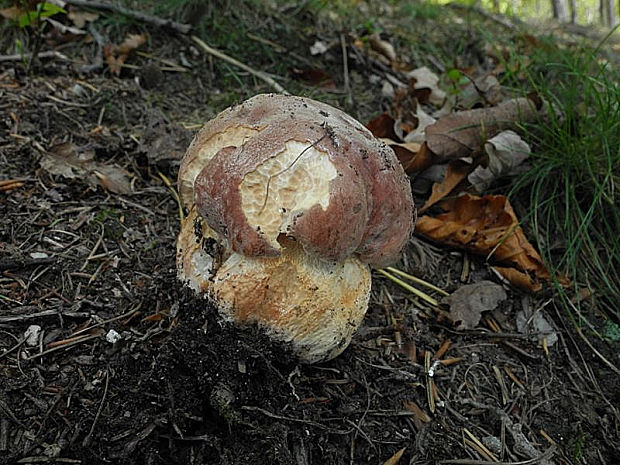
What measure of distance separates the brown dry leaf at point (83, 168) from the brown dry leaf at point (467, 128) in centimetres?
154

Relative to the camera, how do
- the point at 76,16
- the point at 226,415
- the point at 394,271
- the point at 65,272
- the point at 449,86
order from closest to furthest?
the point at 226,415 < the point at 65,272 < the point at 394,271 < the point at 76,16 < the point at 449,86

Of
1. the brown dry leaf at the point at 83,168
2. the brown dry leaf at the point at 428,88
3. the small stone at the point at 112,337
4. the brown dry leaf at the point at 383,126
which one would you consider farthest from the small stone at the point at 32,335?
the brown dry leaf at the point at 428,88

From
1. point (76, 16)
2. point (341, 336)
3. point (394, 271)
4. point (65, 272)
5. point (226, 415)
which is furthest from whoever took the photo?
point (76, 16)

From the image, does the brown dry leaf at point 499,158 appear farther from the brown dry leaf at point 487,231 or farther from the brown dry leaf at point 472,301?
the brown dry leaf at point 472,301

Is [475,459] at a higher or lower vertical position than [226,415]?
lower

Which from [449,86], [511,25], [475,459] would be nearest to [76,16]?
[449,86]

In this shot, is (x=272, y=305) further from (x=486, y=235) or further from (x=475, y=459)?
(x=486, y=235)

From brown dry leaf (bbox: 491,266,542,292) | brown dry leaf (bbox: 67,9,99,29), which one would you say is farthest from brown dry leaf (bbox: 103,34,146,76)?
brown dry leaf (bbox: 491,266,542,292)

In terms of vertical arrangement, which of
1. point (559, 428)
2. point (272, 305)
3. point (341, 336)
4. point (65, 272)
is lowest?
point (559, 428)

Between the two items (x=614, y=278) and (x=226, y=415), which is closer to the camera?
(x=226, y=415)

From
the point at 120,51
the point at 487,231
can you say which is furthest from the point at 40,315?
the point at 120,51

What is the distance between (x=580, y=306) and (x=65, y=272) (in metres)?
2.30

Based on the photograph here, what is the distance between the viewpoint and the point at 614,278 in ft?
8.31

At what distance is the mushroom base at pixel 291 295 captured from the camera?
61.6 inches
